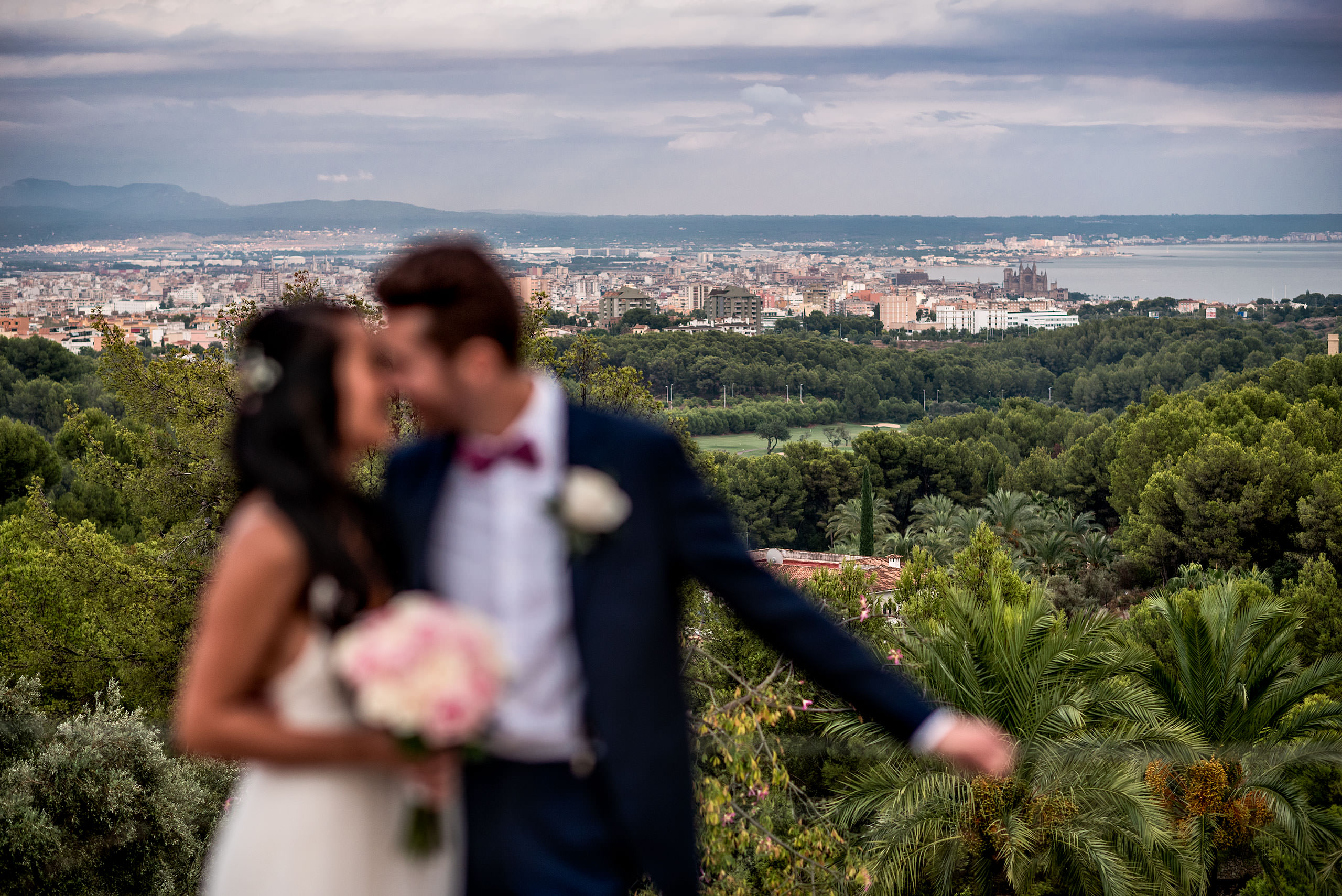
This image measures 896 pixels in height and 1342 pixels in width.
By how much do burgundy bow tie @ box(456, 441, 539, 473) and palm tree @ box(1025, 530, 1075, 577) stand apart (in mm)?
24527

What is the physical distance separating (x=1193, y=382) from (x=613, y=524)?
7527cm

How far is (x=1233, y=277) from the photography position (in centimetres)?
17125

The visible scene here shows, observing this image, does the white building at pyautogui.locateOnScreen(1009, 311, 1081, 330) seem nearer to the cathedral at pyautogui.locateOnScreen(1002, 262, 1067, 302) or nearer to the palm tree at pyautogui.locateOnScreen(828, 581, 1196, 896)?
the cathedral at pyautogui.locateOnScreen(1002, 262, 1067, 302)

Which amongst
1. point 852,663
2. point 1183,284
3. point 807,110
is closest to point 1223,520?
point 852,663

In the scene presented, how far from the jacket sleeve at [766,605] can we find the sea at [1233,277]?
14615cm

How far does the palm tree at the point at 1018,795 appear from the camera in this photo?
644cm

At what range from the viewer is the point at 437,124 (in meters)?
145

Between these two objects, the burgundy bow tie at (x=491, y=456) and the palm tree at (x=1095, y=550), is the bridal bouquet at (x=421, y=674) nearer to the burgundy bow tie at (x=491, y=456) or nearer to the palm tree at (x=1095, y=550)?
the burgundy bow tie at (x=491, y=456)

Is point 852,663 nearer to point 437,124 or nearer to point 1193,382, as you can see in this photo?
point 1193,382

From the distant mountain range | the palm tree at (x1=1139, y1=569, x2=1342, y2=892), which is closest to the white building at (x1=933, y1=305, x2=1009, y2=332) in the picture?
the distant mountain range

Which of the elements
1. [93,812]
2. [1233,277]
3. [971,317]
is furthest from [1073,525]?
[1233,277]

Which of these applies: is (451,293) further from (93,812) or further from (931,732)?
(93,812)

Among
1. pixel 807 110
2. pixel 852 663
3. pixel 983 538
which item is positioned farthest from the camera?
pixel 807 110

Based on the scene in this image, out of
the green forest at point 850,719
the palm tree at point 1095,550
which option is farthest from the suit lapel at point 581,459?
the palm tree at point 1095,550
